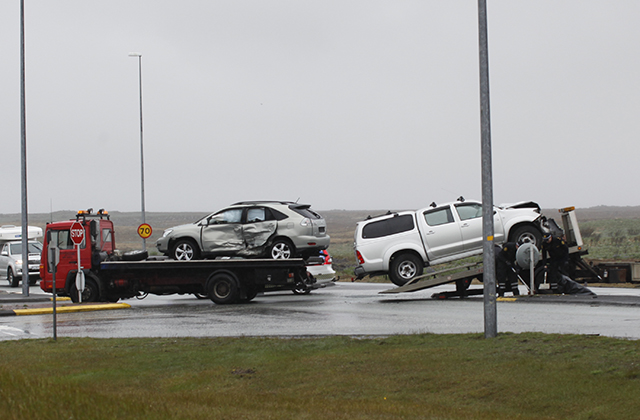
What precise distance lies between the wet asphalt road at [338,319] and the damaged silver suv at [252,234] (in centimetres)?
139

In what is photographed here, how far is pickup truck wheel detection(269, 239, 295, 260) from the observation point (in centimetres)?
1986

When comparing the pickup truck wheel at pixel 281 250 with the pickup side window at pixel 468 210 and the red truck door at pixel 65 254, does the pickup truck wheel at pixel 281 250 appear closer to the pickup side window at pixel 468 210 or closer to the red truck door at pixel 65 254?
the pickup side window at pixel 468 210

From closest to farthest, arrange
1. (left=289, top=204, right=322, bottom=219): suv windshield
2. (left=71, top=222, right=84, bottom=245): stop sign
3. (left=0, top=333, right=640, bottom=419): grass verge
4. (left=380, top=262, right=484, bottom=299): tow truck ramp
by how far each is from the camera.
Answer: (left=0, top=333, right=640, bottom=419): grass verge → (left=380, top=262, right=484, bottom=299): tow truck ramp → (left=289, top=204, right=322, bottom=219): suv windshield → (left=71, top=222, right=84, bottom=245): stop sign

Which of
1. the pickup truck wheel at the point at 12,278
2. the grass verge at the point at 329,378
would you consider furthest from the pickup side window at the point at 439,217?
the pickup truck wheel at the point at 12,278

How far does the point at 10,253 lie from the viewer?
32.3 meters

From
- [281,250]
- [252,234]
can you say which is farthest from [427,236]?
[252,234]

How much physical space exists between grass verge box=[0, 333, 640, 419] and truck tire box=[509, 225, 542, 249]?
27.1 feet

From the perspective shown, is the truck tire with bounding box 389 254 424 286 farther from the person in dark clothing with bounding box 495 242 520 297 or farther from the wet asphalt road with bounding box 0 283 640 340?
the person in dark clothing with bounding box 495 242 520 297

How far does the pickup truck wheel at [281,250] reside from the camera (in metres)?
19.9

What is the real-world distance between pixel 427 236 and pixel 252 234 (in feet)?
14.8

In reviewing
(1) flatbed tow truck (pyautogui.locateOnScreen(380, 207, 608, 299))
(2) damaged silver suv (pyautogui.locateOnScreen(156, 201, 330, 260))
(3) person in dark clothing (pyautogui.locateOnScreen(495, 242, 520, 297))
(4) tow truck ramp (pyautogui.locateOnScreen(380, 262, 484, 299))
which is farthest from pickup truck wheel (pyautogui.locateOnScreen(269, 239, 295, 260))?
(3) person in dark clothing (pyautogui.locateOnScreen(495, 242, 520, 297))

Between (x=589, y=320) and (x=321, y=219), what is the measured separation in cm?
849

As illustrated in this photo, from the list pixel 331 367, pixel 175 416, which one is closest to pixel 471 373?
pixel 331 367

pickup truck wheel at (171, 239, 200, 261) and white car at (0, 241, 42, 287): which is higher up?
pickup truck wheel at (171, 239, 200, 261)
